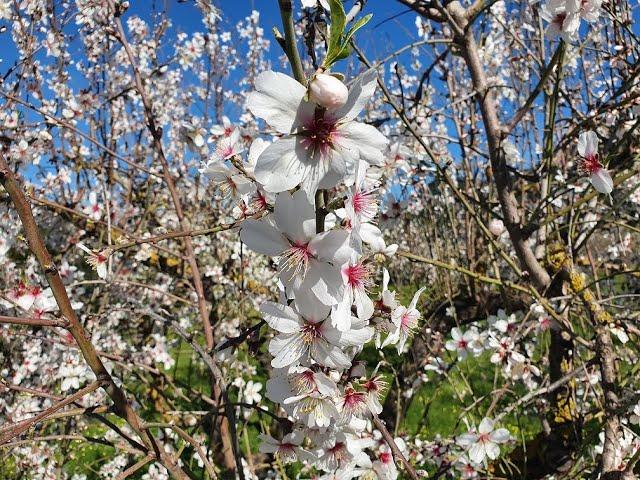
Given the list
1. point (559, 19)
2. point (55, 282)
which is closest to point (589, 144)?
point (559, 19)

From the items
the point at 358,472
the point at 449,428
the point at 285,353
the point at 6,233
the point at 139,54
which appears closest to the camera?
the point at 285,353

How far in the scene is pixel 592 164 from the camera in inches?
67.5

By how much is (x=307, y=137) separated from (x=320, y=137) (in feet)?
0.07

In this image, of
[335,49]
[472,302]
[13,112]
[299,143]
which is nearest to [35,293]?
[299,143]

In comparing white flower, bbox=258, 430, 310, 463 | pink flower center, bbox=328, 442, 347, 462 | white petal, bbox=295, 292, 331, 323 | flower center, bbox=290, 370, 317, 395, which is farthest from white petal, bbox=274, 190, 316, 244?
pink flower center, bbox=328, 442, 347, 462

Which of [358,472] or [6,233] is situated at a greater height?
[6,233]

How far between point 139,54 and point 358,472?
222 inches

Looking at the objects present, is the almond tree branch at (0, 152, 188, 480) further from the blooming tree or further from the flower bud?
the flower bud

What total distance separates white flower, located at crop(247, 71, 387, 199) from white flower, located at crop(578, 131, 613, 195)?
3.79 feet

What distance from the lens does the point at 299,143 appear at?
2.70 ft

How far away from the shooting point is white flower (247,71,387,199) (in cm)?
77

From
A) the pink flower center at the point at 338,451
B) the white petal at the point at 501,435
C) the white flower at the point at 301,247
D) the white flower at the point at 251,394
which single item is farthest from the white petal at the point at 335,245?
the white flower at the point at 251,394

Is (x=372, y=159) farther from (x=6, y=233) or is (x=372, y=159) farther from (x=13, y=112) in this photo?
(x=13, y=112)

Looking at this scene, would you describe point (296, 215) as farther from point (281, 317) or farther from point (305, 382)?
point (305, 382)
